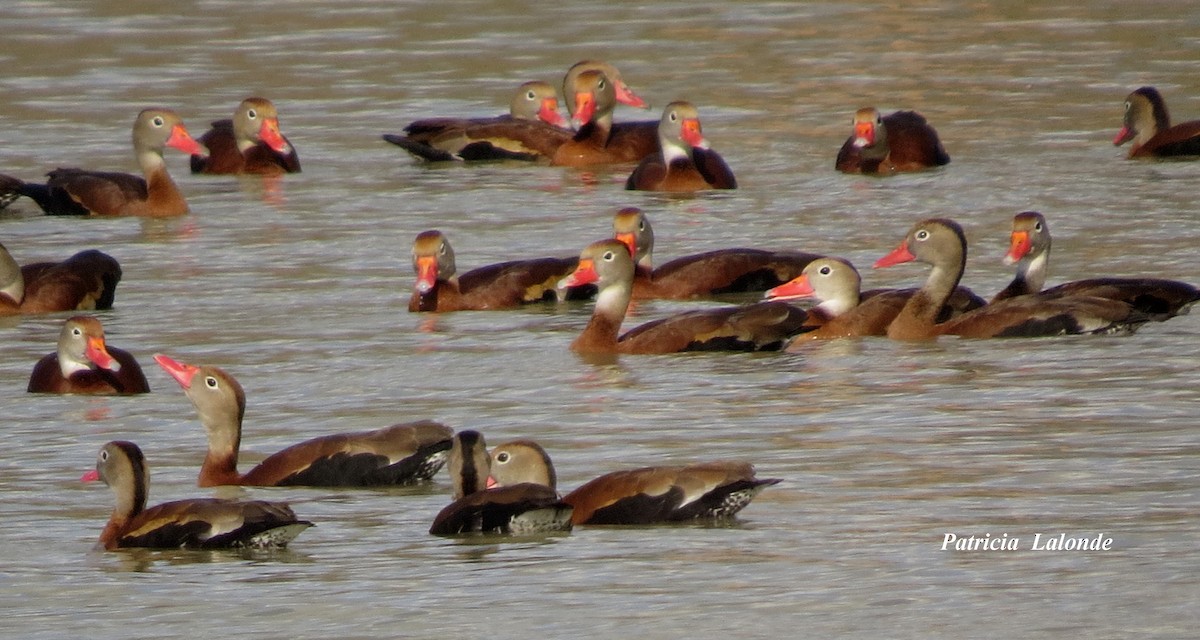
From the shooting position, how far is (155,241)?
1992 centimetres

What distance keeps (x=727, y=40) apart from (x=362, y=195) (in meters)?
11.1

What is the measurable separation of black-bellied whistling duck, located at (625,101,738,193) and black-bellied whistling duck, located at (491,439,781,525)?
1081 centimetres

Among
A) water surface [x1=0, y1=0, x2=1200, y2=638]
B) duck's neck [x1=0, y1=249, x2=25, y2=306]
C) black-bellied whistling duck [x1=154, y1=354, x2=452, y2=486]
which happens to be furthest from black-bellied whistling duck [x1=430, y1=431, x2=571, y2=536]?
duck's neck [x1=0, y1=249, x2=25, y2=306]

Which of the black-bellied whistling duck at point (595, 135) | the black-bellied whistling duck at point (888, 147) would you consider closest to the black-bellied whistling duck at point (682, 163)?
the black-bellied whistling duck at point (888, 147)

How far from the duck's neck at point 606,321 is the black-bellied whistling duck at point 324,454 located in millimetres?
3375

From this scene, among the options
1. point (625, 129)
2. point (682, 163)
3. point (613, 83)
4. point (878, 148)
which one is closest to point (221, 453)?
point (682, 163)

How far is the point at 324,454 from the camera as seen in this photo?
11227 millimetres

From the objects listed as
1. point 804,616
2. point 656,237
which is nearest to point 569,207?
point 656,237

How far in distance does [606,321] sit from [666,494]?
484 cm

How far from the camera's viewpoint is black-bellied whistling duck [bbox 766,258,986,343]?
49.6 feet

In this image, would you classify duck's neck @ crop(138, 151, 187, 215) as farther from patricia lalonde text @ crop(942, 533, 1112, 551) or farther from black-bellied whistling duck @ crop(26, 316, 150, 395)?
patricia lalonde text @ crop(942, 533, 1112, 551)

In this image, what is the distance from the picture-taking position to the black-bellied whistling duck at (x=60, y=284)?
16469 mm

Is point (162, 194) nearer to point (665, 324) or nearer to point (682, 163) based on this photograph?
point (682, 163)

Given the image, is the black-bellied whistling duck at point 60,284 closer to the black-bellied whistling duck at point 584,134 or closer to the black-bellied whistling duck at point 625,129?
the black-bellied whistling duck at point 584,134
